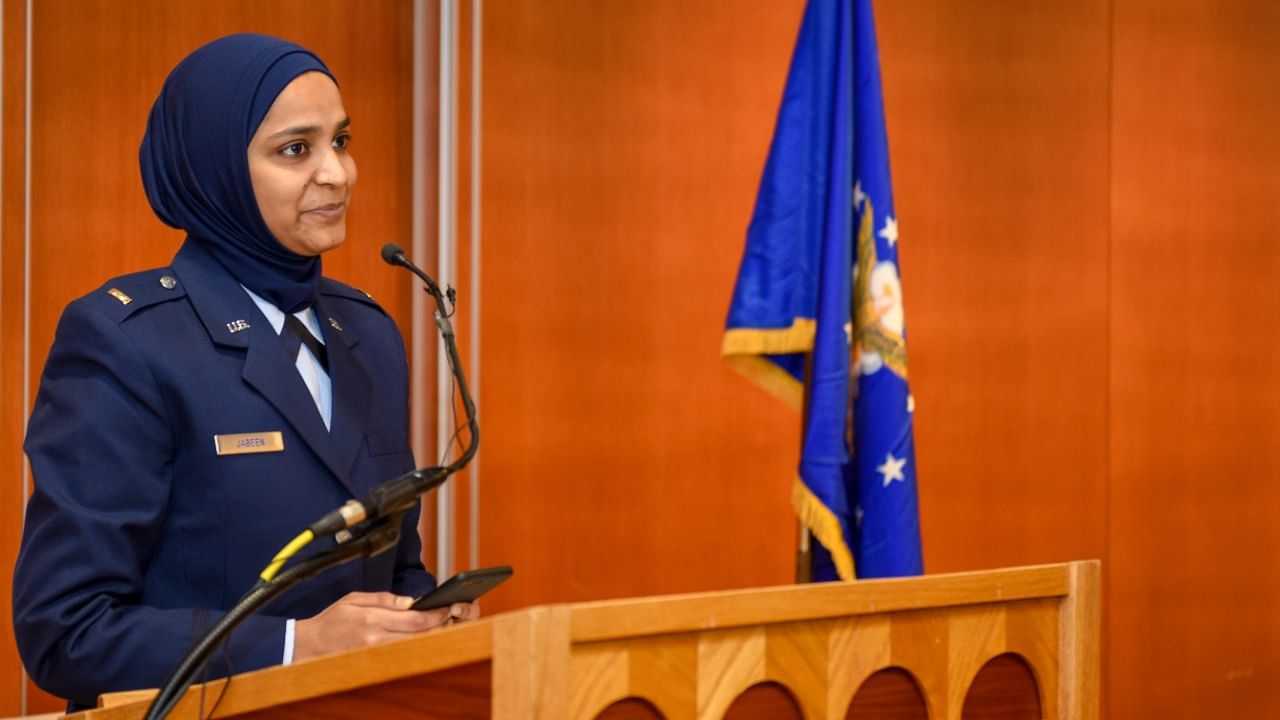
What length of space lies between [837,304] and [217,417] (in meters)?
1.02

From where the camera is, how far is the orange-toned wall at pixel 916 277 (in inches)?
128

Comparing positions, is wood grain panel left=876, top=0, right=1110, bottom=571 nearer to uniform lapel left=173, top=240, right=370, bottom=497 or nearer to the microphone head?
uniform lapel left=173, top=240, right=370, bottom=497

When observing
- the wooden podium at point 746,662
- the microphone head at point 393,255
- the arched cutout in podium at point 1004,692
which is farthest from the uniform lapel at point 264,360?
the arched cutout in podium at point 1004,692

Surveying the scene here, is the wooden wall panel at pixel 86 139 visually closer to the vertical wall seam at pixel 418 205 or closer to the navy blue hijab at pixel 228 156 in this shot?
the vertical wall seam at pixel 418 205

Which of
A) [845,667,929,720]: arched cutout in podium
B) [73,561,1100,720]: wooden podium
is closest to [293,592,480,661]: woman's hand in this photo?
[73,561,1100,720]: wooden podium

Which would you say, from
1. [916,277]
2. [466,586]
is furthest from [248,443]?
[916,277]

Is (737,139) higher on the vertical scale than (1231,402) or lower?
higher

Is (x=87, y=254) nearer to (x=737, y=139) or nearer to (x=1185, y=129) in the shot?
(x=737, y=139)

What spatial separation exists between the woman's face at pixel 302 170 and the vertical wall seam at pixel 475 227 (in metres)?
1.48

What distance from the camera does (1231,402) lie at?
4492 millimetres

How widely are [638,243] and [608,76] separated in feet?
1.42

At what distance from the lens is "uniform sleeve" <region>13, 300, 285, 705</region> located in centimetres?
147

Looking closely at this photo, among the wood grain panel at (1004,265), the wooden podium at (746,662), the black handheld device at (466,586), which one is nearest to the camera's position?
the wooden podium at (746,662)

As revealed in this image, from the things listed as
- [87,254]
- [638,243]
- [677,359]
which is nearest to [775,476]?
[677,359]
